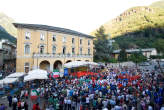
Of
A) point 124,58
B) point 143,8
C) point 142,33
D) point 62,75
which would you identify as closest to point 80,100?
point 62,75

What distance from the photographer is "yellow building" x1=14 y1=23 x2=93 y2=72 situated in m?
28.3

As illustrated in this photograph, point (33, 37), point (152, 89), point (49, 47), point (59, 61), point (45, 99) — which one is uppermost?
point (33, 37)

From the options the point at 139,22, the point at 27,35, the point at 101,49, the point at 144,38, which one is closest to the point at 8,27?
the point at 101,49

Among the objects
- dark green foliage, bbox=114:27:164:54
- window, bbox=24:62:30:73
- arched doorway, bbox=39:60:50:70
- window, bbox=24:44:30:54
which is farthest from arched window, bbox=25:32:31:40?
dark green foliage, bbox=114:27:164:54

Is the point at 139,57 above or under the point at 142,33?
under

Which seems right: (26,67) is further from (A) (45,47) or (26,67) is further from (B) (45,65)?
(A) (45,47)

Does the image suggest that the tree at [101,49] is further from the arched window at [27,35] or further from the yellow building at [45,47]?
the arched window at [27,35]

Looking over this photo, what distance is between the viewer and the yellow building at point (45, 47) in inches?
1113

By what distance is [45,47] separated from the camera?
1228 inches

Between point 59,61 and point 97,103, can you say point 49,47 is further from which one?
point 97,103

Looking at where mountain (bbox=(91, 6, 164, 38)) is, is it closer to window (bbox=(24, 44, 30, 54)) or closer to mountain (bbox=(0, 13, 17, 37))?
mountain (bbox=(0, 13, 17, 37))

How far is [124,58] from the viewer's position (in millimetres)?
51250

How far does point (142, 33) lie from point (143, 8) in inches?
4236

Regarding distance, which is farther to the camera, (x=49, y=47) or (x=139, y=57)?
(x=139, y=57)
